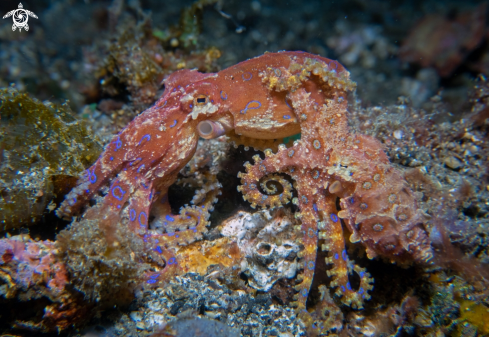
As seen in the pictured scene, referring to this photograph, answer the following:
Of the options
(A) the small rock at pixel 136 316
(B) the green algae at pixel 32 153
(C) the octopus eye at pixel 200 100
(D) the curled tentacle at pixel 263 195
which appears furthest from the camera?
(C) the octopus eye at pixel 200 100

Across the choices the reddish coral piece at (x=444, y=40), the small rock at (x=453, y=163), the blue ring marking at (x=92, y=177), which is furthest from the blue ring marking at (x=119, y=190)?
the reddish coral piece at (x=444, y=40)

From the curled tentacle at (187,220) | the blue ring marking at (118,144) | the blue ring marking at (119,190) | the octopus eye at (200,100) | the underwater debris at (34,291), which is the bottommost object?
the underwater debris at (34,291)

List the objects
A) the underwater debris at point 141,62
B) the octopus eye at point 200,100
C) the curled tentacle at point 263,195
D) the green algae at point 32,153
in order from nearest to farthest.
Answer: the green algae at point 32,153
the curled tentacle at point 263,195
the octopus eye at point 200,100
the underwater debris at point 141,62

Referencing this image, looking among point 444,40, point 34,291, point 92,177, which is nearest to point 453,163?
point 444,40

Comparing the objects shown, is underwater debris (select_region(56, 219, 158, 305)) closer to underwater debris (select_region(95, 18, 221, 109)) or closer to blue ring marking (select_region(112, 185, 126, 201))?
blue ring marking (select_region(112, 185, 126, 201))

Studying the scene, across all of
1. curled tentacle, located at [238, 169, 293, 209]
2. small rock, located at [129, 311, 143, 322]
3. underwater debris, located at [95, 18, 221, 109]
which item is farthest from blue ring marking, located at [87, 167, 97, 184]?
underwater debris, located at [95, 18, 221, 109]

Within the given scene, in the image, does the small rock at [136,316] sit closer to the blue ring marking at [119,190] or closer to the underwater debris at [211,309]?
the underwater debris at [211,309]

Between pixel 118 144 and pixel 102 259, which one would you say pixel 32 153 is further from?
pixel 102 259
